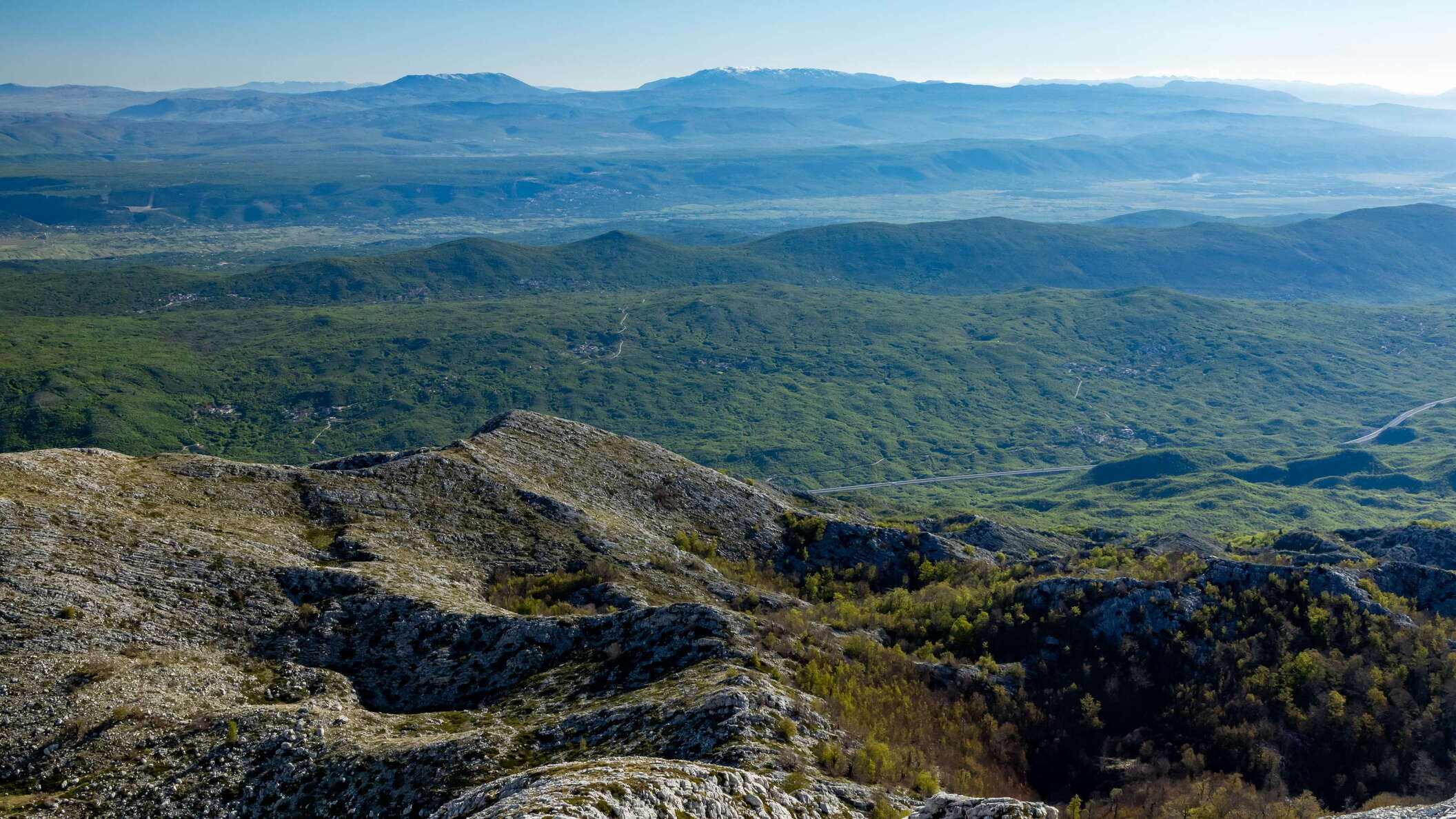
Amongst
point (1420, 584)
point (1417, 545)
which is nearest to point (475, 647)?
point (1420, 584)

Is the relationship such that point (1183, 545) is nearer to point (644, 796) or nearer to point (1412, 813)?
point (1412, 813)

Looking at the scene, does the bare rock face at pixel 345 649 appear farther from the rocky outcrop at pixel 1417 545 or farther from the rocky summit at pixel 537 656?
the rocky outcrop at pixel 1417 545

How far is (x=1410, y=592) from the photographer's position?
1850 inches

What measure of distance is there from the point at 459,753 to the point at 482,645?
8220mm

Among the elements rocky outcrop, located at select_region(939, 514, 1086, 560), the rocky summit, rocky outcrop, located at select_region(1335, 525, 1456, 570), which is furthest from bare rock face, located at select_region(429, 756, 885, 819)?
rocky outcrop, located at select_region(1335, 525, 1456, 570)

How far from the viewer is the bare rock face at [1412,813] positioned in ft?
79.0

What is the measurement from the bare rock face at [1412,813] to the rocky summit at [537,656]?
0.77ft

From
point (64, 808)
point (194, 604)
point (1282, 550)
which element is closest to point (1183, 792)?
point (64, 808)

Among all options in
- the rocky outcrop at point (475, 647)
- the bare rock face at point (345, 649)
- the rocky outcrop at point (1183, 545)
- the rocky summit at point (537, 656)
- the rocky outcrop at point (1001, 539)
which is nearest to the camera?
the rocky summit at point (537, 656)

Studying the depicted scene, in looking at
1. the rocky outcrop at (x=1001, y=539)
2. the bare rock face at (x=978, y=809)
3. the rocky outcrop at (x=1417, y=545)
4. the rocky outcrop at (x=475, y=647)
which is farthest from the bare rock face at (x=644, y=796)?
the rocky outcrop at (x=1417, y=545)

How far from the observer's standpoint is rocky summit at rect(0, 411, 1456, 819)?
79.9 ft

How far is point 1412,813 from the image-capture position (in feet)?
81.1

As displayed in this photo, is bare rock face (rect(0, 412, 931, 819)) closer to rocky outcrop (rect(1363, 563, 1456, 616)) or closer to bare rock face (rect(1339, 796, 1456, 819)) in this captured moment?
bare rock face (rect(1339, 796, 1456, 819))

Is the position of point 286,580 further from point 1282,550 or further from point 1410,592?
Result: point 1282,550
